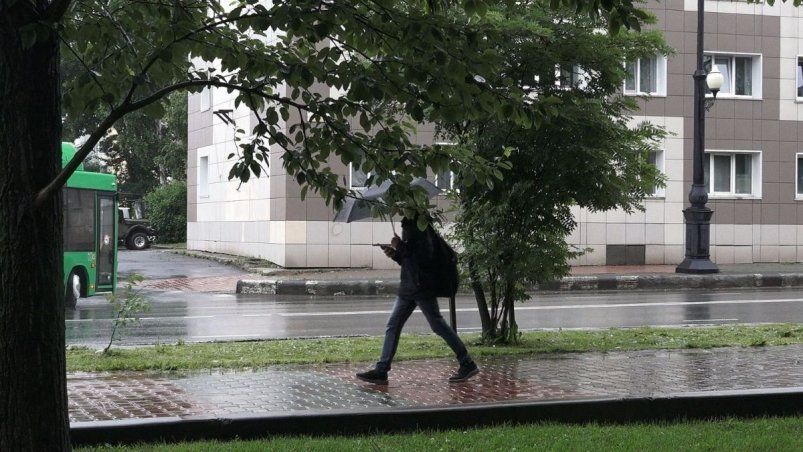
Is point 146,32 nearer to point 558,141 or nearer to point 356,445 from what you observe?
point 356,445

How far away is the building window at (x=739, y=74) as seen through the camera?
28.5m

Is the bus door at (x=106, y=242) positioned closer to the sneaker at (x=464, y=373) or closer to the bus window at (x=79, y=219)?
the bus window at (x=79, y=219)

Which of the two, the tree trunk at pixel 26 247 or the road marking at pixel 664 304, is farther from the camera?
the road marking at pixel 664 304

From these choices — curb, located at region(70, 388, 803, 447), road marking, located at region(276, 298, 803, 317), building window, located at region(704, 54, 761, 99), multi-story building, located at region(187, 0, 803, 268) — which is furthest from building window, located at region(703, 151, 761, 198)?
curb, located at region(70, 388, 803, 447)

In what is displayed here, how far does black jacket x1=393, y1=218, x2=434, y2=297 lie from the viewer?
8.45 m

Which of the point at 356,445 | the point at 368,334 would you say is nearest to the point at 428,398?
the point at 356,445

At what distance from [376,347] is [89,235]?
31.5ft

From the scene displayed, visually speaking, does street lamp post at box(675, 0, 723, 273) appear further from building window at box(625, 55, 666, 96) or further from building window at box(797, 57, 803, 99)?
building window at box(797, 57, 803, 99)

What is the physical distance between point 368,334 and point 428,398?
606 cm

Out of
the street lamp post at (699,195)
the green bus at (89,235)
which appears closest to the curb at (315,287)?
the green bus at (89,235)

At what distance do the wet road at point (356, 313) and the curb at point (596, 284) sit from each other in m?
0.66

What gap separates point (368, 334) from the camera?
44.2 feet

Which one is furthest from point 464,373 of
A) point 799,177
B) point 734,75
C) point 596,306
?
point 799,177

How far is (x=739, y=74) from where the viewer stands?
94.0 feet
